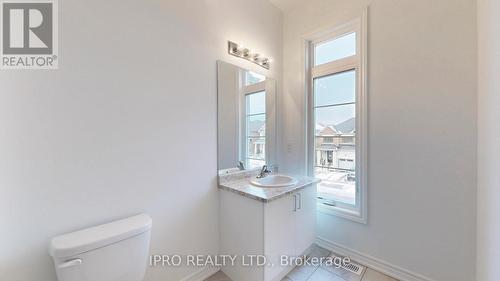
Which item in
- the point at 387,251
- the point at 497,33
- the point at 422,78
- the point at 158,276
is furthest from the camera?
the point at 387,251

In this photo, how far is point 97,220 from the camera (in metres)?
1.23

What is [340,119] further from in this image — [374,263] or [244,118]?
[374,263]


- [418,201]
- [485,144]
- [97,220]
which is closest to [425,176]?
[418,201]

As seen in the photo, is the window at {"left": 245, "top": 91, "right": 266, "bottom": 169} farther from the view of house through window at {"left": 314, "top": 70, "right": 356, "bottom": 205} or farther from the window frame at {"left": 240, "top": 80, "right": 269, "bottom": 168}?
the view of house through window at {"left": 314, "top": 70, "right": 356, "bottom": 205}

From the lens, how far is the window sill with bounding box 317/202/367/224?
1981 millimetres

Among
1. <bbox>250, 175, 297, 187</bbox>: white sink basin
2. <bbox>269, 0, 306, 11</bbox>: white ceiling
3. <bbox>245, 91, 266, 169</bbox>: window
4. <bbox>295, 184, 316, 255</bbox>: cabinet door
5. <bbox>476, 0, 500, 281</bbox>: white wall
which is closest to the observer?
<bbox>476, 0, 500, 281</bbox>: white wall

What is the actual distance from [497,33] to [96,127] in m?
2.19

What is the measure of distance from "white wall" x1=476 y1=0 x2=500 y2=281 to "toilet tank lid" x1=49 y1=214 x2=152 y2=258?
1.90m

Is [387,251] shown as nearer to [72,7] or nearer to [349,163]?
[349,163]

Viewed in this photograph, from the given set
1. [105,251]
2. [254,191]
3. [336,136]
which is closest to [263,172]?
[254,191]

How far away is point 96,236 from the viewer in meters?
1.11

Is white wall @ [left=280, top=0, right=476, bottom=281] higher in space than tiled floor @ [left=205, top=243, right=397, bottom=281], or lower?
higher

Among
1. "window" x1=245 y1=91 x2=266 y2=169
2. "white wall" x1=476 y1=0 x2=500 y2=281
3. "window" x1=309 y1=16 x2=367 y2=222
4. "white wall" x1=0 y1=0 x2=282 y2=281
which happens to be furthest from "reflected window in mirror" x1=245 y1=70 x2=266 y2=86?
"white wall" x1=476 y1=0 x2=500 y2=281

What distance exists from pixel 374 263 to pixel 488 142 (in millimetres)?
1403
